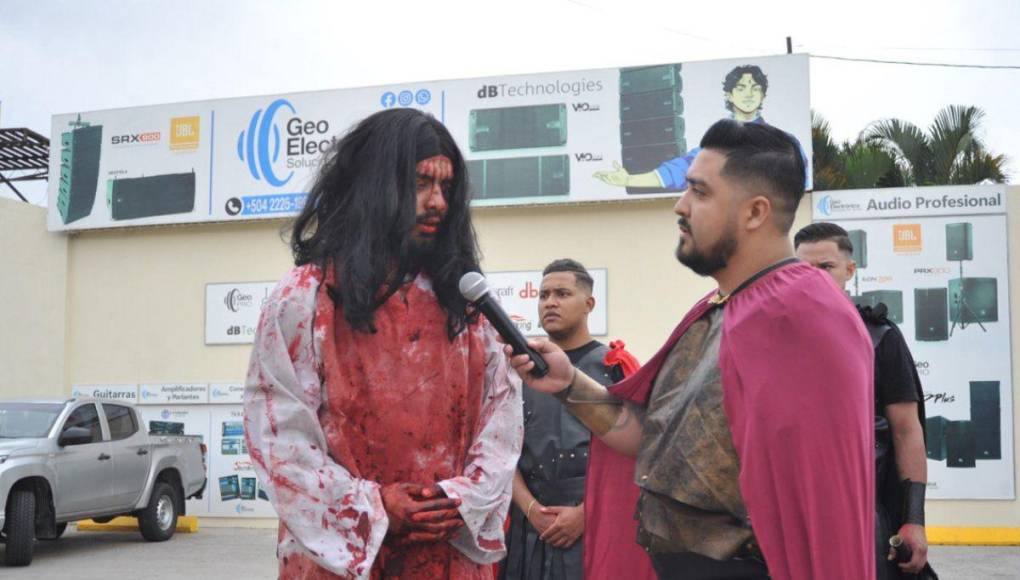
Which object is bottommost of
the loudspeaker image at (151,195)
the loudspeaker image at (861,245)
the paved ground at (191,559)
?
the paved ground at (191,559)

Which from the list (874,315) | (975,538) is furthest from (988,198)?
(874,315)

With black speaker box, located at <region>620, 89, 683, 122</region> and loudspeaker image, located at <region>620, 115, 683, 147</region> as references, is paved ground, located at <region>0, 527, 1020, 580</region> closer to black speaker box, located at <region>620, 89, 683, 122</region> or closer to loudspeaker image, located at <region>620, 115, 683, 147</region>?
loudspeaker image, located at <region>620, 115, 683, 147</region>

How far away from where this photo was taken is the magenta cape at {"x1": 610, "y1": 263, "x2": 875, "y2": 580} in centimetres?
219

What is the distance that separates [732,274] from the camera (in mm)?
2646

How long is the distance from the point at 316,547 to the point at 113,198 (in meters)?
14.4

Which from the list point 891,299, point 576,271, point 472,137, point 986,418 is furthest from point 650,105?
point 576,271

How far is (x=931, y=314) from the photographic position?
1338 cm

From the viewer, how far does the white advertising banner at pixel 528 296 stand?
46.4ft

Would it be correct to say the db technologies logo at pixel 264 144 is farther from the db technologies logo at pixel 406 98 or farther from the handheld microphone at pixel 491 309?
the handheld microphone at pixel 491 309

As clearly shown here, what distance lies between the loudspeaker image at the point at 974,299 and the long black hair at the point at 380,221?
1172cm

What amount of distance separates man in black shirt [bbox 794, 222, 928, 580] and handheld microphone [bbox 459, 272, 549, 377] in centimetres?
186

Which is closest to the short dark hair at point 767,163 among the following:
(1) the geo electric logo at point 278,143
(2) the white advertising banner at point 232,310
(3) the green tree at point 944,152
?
(1) the geo electric logo at point 278,143

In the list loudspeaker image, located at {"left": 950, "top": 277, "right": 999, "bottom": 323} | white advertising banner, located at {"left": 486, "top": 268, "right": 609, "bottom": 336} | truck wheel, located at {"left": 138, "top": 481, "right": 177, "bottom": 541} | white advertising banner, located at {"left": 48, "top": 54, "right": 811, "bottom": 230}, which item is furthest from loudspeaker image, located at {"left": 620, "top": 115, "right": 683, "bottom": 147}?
truck wheel, located at {"left": 138, "top": 481, "right": 177, "bottom": 541}

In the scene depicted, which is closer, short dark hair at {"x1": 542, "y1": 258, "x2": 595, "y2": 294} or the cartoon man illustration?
short dark hair at {"x1": 542, "y1": 258, "x2": 595, "y2": 294}
